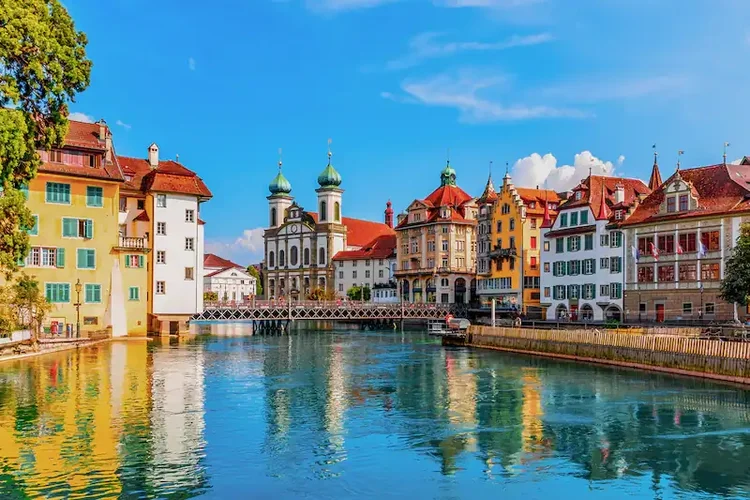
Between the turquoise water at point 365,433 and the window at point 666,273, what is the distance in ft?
74.8

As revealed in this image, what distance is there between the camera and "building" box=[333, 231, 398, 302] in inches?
4955

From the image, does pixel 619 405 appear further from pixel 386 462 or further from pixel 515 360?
pixel 515 360

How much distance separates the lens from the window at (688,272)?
60.5 metres

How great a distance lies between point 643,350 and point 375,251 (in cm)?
8977

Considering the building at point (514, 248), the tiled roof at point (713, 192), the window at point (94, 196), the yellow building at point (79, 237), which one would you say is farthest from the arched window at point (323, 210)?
the tiled roof at point (713, 192)

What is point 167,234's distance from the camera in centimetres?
7219

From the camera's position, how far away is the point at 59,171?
59281mm

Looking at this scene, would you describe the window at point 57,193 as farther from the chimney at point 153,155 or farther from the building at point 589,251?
the building at point 589,251

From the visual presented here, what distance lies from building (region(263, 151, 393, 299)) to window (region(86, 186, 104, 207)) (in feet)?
236

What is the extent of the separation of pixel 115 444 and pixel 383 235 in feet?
396

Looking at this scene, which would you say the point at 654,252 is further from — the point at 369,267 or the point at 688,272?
the point at 369,267

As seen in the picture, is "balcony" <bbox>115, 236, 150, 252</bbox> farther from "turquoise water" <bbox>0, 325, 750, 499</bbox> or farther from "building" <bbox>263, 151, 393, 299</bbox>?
"building" <bbox>263, 151, 393, 299</bbox>

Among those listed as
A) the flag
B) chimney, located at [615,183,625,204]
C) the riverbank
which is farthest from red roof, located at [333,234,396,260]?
the riverbank

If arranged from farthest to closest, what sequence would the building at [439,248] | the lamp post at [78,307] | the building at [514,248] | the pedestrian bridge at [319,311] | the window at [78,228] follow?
the building at [439,248] → the building at [514,248] → the pedestrian bridge at [319,311] → the window at [78,228] → the lamp post at [78,307]
